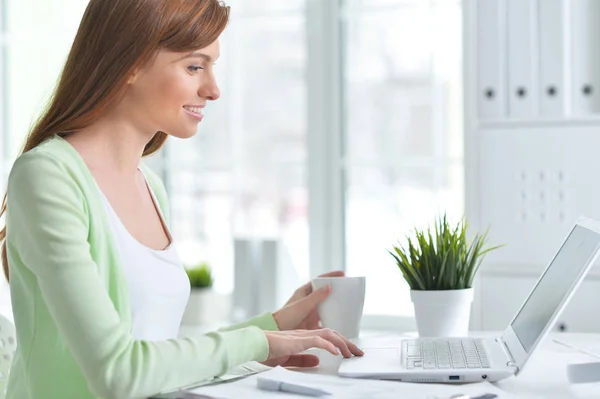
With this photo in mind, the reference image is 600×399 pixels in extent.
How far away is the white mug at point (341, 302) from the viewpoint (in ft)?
5.56

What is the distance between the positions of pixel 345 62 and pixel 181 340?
1855 mm

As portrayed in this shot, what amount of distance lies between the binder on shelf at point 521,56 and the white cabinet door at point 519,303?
1.40 ft

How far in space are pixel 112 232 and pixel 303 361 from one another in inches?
14.9

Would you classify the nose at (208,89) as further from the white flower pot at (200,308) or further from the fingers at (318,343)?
the white flower pot at (200,308)

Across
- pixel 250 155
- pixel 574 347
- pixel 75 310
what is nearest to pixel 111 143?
pixel 75 310

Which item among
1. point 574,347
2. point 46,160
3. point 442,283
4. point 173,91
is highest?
point 173,91

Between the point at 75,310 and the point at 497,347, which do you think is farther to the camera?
the point at 497,347

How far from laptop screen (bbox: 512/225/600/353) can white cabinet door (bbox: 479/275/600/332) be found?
73cm

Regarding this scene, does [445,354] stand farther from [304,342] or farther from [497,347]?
[304,342]

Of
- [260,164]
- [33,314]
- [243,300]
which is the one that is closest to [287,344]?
[33,314]

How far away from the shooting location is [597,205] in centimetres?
229

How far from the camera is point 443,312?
1.71 m

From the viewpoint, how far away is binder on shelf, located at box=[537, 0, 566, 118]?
2303 mm

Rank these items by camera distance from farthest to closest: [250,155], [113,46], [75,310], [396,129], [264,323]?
[250,155] < [396,129] < [264,323] < [113,46] < [75,310]
